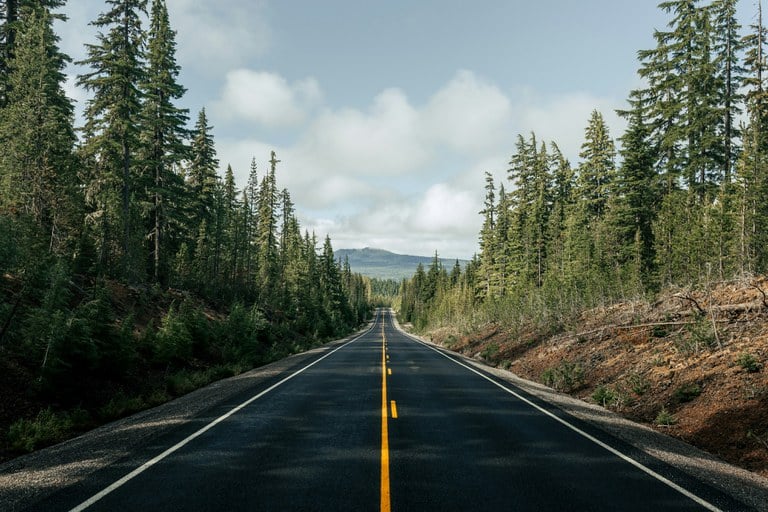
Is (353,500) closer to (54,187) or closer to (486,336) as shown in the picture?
(54,187)

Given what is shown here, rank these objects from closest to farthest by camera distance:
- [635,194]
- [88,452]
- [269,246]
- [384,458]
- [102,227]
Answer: [384,458]
[88,452]
[102,227]
[635,194]
[269,246]

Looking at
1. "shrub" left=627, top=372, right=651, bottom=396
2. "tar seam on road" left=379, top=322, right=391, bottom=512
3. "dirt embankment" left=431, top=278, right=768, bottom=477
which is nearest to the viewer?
"tar seam on road" left=379, top=322, right=391, bottom=512

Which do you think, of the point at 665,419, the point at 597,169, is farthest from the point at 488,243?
the point at 665,419

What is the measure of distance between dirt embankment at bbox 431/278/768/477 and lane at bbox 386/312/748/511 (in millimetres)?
2736

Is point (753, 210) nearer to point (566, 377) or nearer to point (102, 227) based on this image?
point (566, 377)

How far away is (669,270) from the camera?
2152 cm

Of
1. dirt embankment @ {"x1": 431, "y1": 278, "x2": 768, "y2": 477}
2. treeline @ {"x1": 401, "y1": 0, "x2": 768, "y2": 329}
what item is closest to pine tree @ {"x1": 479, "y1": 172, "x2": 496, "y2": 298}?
treeline @ {"x1": 401, "y1": 0, "x2": 768, "y2": 329}

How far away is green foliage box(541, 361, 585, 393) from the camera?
1570cm

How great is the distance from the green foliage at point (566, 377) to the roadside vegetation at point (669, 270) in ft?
0.18

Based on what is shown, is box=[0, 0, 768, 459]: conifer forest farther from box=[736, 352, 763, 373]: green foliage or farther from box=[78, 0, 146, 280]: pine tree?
box=[736, 352, 763, 373]: green foliage

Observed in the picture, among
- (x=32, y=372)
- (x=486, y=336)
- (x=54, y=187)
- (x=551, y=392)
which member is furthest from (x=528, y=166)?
(x=32, y=372)

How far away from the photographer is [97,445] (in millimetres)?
7609

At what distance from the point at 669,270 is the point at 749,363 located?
12.4 meters

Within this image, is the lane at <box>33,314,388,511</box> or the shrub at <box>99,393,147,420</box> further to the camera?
the shrub at <box>99,393,147,420</box>
